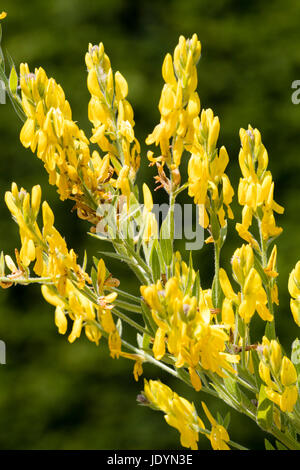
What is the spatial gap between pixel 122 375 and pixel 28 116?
1.44 metres

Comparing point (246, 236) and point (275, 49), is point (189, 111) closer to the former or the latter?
point (246, 236)

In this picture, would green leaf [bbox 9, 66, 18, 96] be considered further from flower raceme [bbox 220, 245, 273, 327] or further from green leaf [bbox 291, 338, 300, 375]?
green leaf [bbox 291, 338, 300, 375]

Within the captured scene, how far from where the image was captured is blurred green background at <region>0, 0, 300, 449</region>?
1999 mm

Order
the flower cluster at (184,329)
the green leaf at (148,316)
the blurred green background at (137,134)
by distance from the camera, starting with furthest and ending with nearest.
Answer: the blurred green background at (137,134) → the green leaf at (148,316) → the flower cluster at (184,329)

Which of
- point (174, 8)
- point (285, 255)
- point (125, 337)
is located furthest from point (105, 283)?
point (174, 8)

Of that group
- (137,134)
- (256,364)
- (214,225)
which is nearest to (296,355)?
(256,364)

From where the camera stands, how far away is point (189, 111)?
695 mm

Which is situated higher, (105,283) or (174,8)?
(174,8)

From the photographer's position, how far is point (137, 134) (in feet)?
6.80

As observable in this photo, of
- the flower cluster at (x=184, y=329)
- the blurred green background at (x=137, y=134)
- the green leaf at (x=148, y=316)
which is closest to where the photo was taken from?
the flower cluster at (x=184, y=329)

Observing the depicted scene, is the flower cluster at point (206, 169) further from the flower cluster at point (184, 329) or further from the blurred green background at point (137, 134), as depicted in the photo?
the blurred green background at point (137, 134)

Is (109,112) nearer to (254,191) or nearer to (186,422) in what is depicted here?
(254,191)

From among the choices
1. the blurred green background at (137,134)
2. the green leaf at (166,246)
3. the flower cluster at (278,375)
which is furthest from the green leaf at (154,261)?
the blurred green background at (137,134)

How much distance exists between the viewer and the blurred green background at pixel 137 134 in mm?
1999
